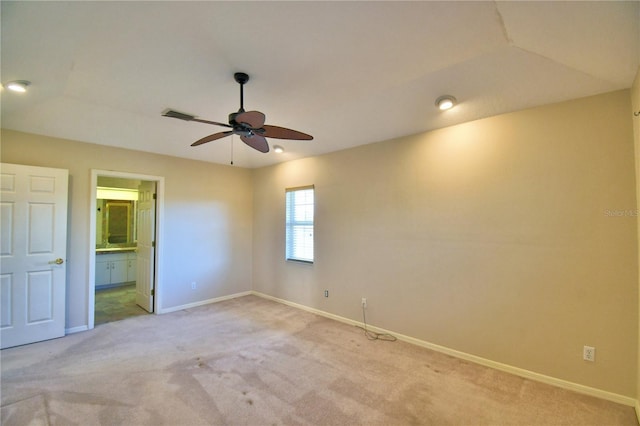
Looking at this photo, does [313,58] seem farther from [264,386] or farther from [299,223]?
[299,223]

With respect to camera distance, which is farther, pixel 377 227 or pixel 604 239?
pixel 377 227

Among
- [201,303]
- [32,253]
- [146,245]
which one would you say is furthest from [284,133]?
[201,303]

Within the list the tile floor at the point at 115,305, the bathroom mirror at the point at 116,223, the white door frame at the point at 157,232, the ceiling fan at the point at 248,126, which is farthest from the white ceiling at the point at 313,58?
the bathroom mirror at the point at 116,223

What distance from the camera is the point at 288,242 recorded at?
5.04m

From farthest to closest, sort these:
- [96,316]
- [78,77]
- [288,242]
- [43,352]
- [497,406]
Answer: [288,242] < [96,316] < [43,352] < [78,77] < [497,406]

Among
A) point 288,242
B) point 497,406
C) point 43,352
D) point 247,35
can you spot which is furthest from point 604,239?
point 43,352

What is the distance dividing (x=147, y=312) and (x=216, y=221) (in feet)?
6.00

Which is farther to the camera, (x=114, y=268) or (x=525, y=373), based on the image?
(x=114, y=268)

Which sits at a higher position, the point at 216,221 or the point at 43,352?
the point at 216,221

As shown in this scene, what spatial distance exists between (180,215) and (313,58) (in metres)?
3.76

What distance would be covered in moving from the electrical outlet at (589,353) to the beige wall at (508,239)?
0.03m

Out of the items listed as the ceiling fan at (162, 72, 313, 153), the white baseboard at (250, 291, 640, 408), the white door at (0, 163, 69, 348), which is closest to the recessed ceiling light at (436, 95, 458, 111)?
the ceiling fan at (162, 72, 313, 153)

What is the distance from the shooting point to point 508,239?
9.05ft

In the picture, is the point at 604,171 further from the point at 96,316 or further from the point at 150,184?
the point at 96,316
